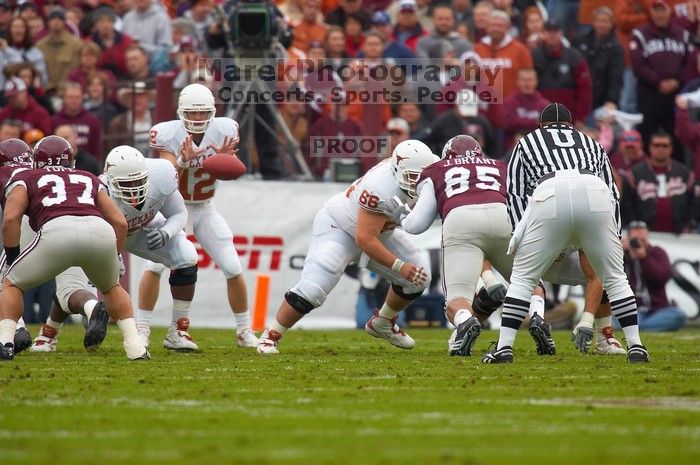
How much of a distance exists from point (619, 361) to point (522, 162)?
4.58 feet

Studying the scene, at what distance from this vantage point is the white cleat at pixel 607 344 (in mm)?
9570

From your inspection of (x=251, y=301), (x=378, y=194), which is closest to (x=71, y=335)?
(x=251, y=301)

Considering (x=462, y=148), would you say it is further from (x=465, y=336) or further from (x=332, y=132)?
(x=332, y=132)

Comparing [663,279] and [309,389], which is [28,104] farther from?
[309,389]

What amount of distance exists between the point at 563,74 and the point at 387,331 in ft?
21.1

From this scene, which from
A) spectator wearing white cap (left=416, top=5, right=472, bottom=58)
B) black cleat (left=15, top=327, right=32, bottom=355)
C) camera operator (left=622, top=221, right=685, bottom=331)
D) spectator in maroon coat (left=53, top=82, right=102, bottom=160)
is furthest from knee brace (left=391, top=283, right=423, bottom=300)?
spectator wearing white cap (left=416, top=5, right=472, bottom=58)

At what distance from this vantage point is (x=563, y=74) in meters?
15.6

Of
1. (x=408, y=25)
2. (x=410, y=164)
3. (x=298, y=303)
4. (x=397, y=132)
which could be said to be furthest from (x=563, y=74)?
(x=298, y=303)

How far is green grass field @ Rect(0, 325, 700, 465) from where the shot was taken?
5.15m

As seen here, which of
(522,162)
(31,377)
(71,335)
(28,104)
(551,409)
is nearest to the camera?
(551,409)

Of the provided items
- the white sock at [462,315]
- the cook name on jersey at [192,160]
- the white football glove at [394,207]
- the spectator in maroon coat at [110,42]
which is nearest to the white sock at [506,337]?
the white sock at [462,315]

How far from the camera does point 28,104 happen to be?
14891 mm

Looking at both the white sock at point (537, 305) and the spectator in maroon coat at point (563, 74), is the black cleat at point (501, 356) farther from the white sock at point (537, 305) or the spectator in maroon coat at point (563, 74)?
the spectator in maroon coat at point (563, 74)

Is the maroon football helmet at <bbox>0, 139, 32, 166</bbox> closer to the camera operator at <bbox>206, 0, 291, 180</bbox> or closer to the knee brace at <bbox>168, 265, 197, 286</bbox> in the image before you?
the knee brace at <bbox>168, 265, 197, 286</bbox>
